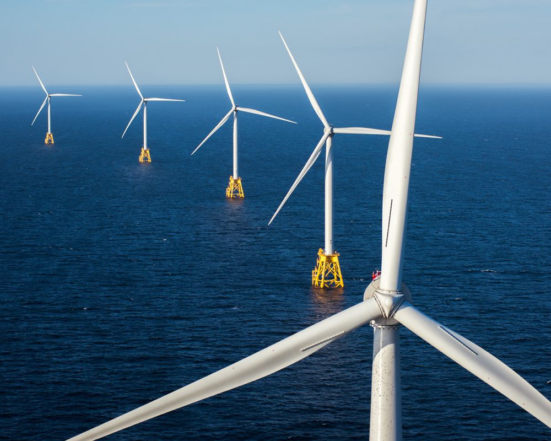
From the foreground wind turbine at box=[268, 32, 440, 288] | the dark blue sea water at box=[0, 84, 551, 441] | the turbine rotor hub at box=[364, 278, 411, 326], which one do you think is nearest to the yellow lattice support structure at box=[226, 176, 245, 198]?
the dark blue sea water at box=[0, 84, 551, 441]

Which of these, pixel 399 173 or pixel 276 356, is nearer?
pixel 276 356

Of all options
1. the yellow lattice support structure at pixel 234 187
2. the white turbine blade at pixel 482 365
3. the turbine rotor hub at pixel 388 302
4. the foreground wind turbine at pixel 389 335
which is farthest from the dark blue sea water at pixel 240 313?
the white turbine blade at pixel 482 365

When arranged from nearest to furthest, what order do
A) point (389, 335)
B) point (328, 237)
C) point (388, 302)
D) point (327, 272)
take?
point (388, 302), point (389, 335), point (328, 237), point (327, 272)

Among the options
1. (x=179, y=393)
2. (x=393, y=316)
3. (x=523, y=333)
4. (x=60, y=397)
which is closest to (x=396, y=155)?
Result: (x=393, y=316)

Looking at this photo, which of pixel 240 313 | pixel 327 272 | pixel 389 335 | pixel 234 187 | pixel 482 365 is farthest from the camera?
pixel 234 187

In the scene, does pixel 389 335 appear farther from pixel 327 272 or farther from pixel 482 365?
pixel 327 272

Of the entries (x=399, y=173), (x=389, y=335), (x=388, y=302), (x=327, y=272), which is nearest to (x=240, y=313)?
(x=327, y=272)
